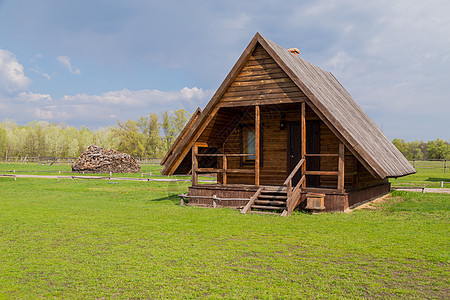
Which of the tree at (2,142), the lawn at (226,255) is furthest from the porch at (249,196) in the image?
the tree at (2,142)

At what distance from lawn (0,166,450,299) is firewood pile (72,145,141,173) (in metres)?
32.7

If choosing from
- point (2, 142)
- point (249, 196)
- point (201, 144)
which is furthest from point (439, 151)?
point (2, 142)

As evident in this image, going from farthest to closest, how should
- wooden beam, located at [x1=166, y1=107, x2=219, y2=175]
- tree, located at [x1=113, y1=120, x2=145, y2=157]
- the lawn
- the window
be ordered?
1. tree, located at [x1=113, y1=120, x2=145, y2=157]
2. the window
3. wooden beam, located at [x1=166, y1=107, x2=219, y2=175]
4. the lawn

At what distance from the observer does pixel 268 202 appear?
14125 mm

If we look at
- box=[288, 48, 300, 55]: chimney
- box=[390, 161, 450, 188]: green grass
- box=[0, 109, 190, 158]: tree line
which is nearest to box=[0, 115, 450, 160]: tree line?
box=[0, 109, 190, 158]: tree line

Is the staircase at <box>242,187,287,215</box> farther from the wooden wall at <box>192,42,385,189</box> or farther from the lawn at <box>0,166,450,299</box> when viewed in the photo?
the wooden wall at <box>192,42,385,189</box>

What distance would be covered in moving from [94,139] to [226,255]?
112076mm

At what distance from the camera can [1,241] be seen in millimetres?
9711

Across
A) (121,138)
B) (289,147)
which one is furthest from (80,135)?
(289,147)

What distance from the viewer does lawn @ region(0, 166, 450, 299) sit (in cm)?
610

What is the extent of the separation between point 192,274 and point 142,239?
129 inches

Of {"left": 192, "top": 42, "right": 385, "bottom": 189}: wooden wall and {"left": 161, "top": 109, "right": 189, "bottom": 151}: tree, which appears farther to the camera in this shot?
{"left": 161, "top": 109, "right": 189, "bottom": 151}: tree

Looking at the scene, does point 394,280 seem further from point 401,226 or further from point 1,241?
point 1,241

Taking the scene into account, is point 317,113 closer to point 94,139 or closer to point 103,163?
point 103,163
